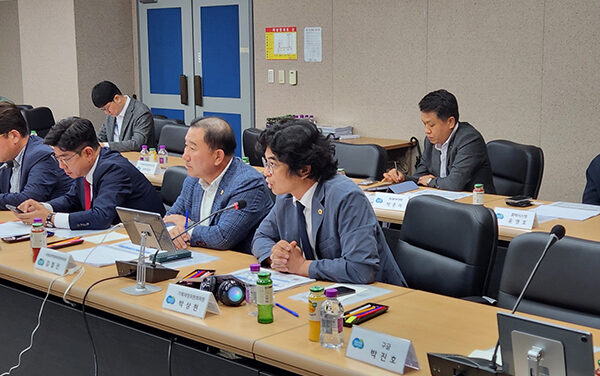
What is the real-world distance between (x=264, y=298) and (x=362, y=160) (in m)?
2.71

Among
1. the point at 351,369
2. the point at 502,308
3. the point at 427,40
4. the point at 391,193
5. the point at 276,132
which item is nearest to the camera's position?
the point at 351,369

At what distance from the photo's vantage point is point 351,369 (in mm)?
1867

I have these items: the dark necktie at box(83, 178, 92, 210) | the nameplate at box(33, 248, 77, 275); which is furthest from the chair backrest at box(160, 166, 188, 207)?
the nameplate at box(33, 248, 77, 275)

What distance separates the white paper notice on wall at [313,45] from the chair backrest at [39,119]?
9.71 ft

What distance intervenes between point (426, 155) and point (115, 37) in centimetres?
533

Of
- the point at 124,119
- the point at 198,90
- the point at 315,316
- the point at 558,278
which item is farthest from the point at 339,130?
the point at 315,316

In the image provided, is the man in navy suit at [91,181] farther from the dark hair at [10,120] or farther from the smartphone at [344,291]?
the smartphone at [344,291]

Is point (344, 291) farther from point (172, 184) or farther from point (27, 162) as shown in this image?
point (27, 162)

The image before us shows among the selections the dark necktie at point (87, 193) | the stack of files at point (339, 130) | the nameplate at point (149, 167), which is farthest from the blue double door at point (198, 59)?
the dark necktie at point (87, 193)

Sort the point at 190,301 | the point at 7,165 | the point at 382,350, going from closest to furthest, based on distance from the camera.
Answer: the point at 382,350, the point at 190,301, the point at 7,165

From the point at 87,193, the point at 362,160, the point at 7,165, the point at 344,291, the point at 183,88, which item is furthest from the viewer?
the point at 183,88

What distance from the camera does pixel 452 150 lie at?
15.5ft

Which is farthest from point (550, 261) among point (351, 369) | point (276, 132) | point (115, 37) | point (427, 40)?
point (115, 37)

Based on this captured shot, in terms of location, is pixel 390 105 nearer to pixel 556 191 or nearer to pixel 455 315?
pixel 556 191
